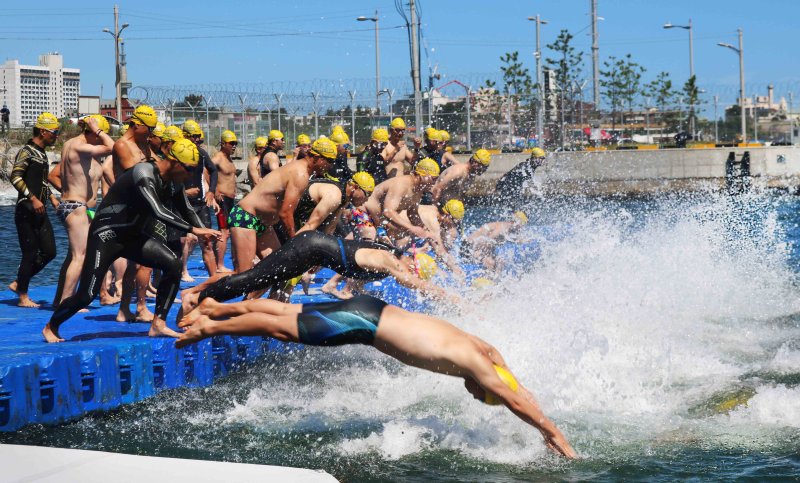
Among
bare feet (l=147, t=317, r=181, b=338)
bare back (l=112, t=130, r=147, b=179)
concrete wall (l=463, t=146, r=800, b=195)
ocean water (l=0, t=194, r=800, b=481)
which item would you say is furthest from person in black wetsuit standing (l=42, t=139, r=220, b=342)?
concrete wall (l=463, t=146, r=800, b=195)

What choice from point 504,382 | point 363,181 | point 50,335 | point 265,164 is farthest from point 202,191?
point 504,382

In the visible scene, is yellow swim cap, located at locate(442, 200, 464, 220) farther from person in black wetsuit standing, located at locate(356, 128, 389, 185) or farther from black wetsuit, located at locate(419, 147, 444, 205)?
person in black wetsuit standing, located at locate(356, 128, 389, 185)

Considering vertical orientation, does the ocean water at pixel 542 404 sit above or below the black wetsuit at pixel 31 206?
below

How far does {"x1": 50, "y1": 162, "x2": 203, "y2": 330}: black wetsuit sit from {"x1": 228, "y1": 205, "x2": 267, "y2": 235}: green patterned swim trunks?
1123mm

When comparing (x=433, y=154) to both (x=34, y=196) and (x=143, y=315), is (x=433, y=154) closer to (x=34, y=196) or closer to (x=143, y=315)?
(x=143, y=315)

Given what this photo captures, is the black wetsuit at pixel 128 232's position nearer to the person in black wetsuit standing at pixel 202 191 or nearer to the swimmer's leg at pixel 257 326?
the swimmer's leg at pixel 257 326

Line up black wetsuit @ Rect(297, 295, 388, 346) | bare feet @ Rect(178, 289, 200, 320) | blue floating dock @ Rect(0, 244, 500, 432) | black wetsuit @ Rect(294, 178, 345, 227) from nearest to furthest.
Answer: black wetsuit @ Rect(297, 295, 388, 346), blue floating dock @ Rect(0, 244, 500, 432), bare feet @ Rect(178, 289, 200, 320), black wetsuit @ Rect(294, 178, 345, 227)

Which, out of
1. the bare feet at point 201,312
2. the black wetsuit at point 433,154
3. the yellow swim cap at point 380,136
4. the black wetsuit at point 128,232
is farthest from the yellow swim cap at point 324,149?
the yellow swim cap at point 380,136

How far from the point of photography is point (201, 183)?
35.9 feet

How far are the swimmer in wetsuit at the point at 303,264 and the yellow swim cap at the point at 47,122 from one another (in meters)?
2.57

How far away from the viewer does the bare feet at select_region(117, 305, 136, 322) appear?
868cm

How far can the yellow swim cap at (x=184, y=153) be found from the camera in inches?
290

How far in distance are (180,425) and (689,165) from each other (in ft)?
93.8

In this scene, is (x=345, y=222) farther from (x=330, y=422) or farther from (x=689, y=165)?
(x=689, y=165)
